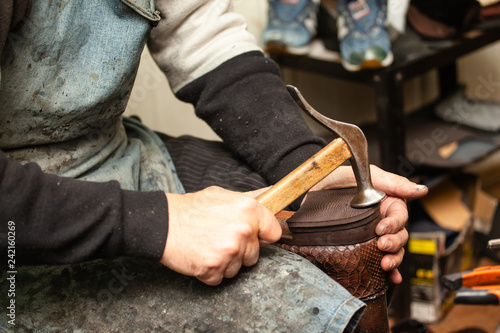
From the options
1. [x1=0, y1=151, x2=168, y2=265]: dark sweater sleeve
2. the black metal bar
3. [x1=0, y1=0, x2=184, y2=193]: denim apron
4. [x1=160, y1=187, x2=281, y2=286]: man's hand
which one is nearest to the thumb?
[x1=160, y1=187, x2=281, y2=286]: man's hand

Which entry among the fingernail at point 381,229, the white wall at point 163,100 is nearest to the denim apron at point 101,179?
the fingernail at point 381,229

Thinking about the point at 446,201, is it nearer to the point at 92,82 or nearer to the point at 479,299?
the point at 479,299

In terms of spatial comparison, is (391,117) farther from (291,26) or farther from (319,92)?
(319,92)

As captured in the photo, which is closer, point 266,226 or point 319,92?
point 266,226

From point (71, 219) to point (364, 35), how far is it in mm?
1057

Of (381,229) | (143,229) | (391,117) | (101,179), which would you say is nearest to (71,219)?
(143,229)

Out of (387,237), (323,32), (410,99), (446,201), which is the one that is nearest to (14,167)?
(387,237)

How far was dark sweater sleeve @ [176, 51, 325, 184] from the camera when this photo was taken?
808 mm

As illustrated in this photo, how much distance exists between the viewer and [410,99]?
2188mm

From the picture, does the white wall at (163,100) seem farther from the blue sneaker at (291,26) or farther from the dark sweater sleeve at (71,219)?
the dark sweater sleeve at (71,219)

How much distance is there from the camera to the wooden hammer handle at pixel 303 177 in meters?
0.67

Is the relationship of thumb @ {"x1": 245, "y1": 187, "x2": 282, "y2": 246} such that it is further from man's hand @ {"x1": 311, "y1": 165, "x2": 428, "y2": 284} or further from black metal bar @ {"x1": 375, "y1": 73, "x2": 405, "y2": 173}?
black metal bar @ {"x1": 375, "y1": 73, "x2": 405, "y2": 173}

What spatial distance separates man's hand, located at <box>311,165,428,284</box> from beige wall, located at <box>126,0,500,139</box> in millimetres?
867

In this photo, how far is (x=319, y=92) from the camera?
6.47 ft
